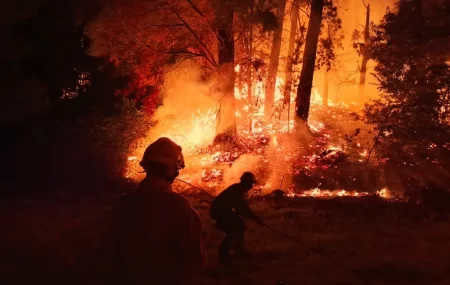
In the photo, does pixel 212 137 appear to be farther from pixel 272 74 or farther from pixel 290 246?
pixel 290 246

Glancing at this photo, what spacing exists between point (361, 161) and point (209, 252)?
11.6 m

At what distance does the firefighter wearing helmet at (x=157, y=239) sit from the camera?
2.68 m

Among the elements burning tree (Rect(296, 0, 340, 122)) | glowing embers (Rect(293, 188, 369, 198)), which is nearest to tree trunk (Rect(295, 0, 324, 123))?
burning tree (Rect(296, 0, 340, 122))

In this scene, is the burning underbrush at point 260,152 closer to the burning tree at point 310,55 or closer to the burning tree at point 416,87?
the burning tree at point 310,55

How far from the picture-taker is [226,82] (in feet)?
61.0

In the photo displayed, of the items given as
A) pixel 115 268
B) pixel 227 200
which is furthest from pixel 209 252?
pixel 115 268

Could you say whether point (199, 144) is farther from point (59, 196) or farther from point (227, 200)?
point (227, 200)

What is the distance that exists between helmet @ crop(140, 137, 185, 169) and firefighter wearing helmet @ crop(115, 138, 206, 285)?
0.58 feet

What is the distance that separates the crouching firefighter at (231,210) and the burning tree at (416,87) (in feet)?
26.9

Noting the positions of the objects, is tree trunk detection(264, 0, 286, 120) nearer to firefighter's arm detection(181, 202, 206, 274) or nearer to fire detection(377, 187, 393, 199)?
fire detection(377, 187, 393, 199)

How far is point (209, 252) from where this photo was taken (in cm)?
771

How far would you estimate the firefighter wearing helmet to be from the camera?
8.79 feet

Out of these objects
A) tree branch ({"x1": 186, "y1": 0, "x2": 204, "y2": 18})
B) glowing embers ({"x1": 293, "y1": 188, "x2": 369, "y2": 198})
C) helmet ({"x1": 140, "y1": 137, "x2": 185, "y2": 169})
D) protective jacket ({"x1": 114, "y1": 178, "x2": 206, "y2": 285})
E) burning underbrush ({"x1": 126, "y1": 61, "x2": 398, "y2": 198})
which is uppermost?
tree branch ({"x1": 186, "y1": 0, "x2": 204, "y2": 18})

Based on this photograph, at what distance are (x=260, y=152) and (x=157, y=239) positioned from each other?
16.6m
